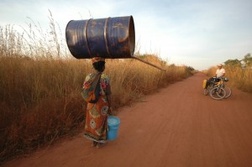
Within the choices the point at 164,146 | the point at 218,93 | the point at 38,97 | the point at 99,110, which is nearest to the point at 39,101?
the point at 38,97

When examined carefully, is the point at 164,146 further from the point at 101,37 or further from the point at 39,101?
the point at 39,101

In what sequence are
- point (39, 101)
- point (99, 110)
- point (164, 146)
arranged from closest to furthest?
point (99, 110) → point (164, 146) → point (39, 101)

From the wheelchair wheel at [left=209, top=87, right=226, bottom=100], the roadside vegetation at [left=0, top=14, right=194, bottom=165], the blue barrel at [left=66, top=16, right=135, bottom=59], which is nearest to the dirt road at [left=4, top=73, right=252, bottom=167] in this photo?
the roadside vegetation at [left=0, top=14, right=194, bottom=165]

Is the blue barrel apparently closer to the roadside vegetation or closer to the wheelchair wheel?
the roadside vegetation

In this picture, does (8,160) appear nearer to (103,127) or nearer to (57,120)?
(57,120)

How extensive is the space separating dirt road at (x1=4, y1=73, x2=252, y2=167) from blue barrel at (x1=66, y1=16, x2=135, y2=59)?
57.8 inches

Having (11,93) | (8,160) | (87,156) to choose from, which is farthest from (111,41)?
(11,93)

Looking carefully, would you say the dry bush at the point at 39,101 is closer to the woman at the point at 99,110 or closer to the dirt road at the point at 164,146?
the dirt road at the point at 164,146

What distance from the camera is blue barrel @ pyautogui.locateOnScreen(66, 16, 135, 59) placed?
8.16ft

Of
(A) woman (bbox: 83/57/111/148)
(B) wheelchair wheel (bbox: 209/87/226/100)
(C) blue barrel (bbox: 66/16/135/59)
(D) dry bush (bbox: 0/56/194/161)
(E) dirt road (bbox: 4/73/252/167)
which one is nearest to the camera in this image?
(C) blue barrel (bbox: 66/16/135/59)

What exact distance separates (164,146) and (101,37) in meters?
2.00

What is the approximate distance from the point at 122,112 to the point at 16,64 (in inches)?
107

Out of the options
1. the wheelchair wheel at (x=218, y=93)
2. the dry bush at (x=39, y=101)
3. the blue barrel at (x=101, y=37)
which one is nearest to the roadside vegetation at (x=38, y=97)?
the dry bush at (x=39, y=101)

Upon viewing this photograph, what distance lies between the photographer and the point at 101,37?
256 centimetres
